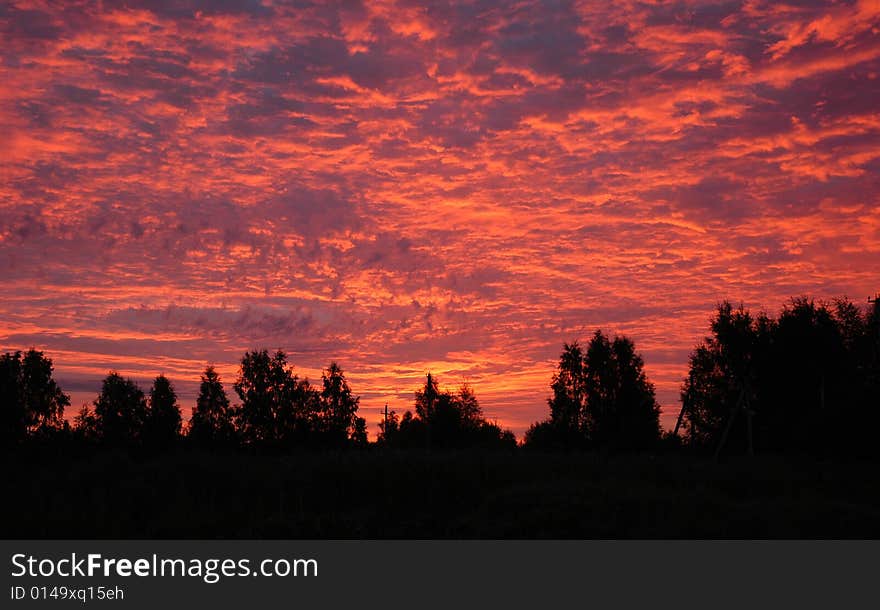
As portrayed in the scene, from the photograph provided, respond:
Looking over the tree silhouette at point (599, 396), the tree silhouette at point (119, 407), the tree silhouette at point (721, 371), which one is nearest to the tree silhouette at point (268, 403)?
the tree silhouette at point (119, 407)

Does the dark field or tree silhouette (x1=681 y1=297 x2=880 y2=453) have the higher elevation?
tree silhouette (x1=681 y1=297 x2=880 y2=453)

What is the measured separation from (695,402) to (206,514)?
5246 cm

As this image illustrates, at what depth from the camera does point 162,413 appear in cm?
8331

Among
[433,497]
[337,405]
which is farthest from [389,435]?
[433,497]

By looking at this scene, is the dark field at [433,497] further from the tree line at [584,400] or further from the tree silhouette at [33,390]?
the tree silhouette at [33,390]

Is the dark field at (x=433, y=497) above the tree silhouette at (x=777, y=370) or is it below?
below

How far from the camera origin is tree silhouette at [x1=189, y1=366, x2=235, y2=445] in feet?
257

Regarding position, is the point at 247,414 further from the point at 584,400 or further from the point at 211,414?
the point at 584,400

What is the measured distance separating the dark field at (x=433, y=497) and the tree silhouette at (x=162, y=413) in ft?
155

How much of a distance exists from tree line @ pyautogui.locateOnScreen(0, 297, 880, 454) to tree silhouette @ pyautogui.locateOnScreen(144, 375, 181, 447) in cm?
16

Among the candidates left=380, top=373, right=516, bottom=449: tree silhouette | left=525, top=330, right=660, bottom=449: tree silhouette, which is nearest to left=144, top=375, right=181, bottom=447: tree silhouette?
left=380, top=373, right=516, bottom=449: tree silhouette

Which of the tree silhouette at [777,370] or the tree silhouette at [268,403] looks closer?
the tree silhouette at [777,370]

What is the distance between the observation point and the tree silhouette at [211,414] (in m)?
78.2

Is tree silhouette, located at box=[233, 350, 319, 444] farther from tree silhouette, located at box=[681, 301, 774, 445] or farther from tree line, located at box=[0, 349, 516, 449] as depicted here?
tree silhouette, located at box=[681, 301, 774, 445]
